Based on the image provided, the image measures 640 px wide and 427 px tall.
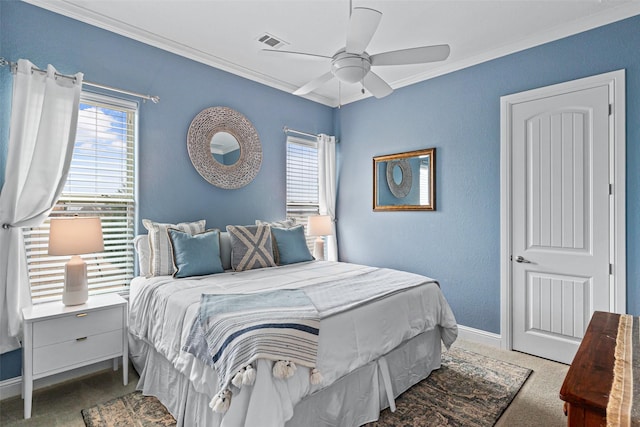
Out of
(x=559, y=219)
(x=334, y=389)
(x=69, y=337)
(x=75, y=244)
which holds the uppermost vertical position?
(x=559, y=219)

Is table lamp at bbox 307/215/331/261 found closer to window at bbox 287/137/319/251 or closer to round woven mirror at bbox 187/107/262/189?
window at bbox 287/137/319/251

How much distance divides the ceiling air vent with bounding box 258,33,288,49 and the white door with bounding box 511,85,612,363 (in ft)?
7.37

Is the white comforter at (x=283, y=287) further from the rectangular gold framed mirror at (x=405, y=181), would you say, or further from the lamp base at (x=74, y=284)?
the rectangular gold framed mirror at (x=405, y=181)

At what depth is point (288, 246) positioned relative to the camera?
3186 mm

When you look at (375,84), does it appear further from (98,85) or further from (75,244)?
(75,244)

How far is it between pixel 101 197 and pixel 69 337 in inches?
43.6

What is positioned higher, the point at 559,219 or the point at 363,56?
the point at 363,56

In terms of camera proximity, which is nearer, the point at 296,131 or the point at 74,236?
the point at 74,236

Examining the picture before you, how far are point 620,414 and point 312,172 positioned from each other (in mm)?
3908

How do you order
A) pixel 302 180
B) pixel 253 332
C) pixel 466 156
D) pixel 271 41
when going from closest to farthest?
1. pixel 253 332
2. pixel 271 41
3. pixel 466 156
4. pixel 302 180

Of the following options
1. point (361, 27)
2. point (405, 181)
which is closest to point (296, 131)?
point (405, 181)

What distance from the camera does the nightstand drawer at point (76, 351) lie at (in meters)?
2.03

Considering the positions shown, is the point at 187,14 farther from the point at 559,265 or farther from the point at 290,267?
the point at 559,265

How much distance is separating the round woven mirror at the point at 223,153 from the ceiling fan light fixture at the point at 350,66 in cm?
169
